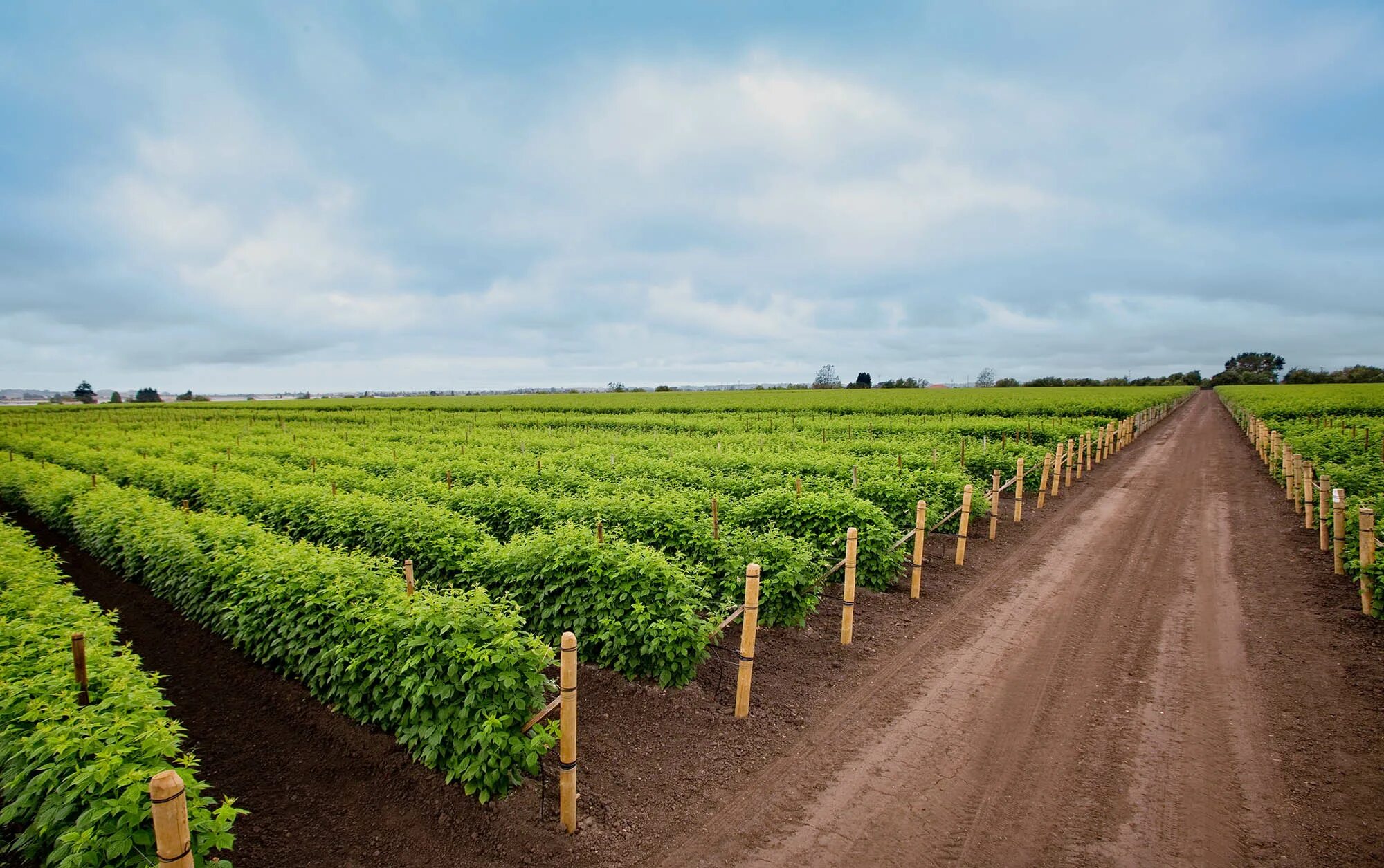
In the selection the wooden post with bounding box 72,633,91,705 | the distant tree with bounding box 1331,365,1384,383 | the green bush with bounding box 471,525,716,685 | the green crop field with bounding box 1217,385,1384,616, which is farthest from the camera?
the distant tree with bounding box 1331,365,1384,383

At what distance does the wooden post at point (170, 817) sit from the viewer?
3273 millimetres

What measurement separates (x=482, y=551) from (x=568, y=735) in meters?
4.24

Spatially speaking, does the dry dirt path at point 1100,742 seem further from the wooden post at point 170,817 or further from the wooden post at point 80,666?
the wooden post at point 80,666

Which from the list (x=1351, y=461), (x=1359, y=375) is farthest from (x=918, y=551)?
(x=1359, y=375)

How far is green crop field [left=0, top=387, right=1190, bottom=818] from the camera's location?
568cm

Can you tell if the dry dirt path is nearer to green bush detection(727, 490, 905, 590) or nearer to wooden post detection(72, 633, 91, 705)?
green bush detection(727, 490, 905, 590)

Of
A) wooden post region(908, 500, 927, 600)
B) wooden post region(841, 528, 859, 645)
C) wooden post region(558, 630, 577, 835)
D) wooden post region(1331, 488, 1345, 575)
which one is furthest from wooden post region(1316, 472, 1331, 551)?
wooden post region(558, 630, 577, 835)

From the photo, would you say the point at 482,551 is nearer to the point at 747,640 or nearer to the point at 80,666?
the point at 747,640

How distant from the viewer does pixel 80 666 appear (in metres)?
4.63

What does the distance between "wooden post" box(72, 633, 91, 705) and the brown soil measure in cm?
178

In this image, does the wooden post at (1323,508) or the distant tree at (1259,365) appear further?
the distant tree at (1259,365)

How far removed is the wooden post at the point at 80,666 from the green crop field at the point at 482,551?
187 cm

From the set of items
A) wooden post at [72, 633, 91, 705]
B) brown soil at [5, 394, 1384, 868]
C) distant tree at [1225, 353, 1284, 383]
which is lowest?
brown soil at [5, 394, 1384, 868]

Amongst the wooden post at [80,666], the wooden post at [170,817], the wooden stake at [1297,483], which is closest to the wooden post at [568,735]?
the wooden post at [170,817]
